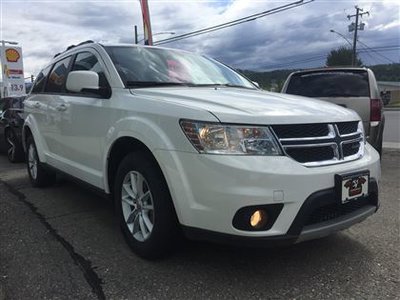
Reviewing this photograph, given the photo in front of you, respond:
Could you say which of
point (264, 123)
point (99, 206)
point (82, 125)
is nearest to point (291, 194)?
point (264, 123)

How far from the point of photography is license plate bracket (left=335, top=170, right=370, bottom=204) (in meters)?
3.25

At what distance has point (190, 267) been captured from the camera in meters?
3.60

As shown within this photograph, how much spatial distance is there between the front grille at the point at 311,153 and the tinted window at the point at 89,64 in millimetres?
1937

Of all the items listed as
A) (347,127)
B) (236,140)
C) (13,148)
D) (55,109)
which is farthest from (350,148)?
(13,148)

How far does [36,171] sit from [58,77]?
1490 millimetres

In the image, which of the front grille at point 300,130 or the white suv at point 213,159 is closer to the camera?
the white suv at point 213,159

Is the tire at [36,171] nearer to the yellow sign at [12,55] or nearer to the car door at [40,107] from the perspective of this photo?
the car door at [40,107]

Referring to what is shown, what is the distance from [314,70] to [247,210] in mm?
5794

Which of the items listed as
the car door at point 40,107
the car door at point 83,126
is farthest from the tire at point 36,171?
the car door at point 83,126

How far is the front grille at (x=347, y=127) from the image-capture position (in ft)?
11.7

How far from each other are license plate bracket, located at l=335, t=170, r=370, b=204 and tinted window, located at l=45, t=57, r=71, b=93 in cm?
346

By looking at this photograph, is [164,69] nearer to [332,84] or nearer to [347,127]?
[347,127]

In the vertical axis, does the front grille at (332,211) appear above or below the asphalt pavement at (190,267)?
above

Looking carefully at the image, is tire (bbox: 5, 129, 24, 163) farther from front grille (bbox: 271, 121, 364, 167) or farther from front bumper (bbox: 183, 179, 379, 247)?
front grille (bbox: 271, 121, 364, 167)
